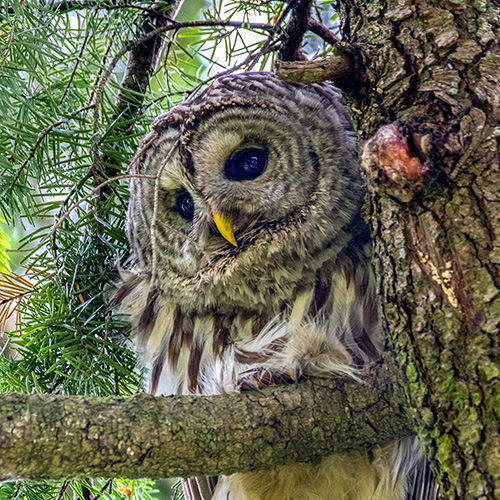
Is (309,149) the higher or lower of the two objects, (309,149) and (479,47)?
the higher

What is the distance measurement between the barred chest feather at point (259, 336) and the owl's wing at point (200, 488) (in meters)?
0.29

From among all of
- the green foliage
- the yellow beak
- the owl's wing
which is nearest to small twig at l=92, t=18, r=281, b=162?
the green foliage

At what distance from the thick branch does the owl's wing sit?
0.83m

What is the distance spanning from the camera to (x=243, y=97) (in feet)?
5.77

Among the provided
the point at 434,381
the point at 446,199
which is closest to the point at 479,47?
the point at 446,199

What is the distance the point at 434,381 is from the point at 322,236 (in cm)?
72

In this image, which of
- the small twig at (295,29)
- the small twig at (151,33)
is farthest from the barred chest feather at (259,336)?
the small twig at (295,29)

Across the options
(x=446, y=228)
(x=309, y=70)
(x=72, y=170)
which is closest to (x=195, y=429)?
(x=446, y=228)

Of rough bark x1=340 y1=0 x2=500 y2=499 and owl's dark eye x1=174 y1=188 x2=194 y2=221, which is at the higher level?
owl's dark eye x1=174 y1=188 x2=194 y2=221

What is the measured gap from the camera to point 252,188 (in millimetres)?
1677

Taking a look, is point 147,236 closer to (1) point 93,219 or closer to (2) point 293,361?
(1) point 93,219

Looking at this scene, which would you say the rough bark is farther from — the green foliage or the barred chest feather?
the green foliage

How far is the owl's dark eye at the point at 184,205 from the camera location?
5.98ft

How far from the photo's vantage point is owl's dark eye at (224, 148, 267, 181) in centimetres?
170
